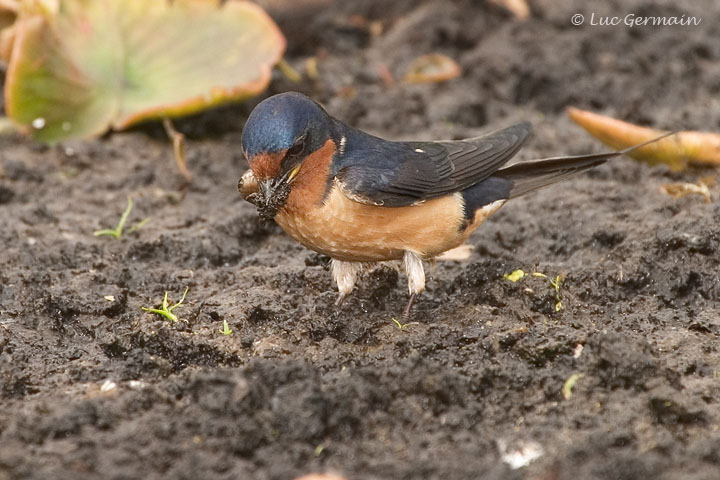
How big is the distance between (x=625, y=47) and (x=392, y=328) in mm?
4302

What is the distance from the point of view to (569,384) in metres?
3.61

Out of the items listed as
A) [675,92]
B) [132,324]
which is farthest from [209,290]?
[675,92]

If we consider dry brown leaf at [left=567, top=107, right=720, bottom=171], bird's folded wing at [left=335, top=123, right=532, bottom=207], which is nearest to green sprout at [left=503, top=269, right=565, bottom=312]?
bird's folded wing at [left=335, top=123, right=532, bottom=207]

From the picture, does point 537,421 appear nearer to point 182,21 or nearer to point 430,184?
point 430,184

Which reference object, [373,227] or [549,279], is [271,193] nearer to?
[373,227]

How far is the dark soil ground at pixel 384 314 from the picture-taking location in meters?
3.22

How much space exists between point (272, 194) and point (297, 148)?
0.23 m

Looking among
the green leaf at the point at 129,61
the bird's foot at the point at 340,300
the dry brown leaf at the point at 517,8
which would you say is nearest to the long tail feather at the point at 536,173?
the bird's foot at the point at 340,300

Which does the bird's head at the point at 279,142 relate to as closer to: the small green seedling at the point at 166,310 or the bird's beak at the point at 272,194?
the bird's beak at the point at 272,194

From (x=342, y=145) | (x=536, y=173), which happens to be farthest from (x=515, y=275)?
(x=342, y=145)

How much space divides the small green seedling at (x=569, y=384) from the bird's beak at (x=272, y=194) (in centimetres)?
148

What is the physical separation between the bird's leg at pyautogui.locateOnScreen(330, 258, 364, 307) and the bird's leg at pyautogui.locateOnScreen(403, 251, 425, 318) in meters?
0.29

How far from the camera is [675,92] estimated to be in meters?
7.16

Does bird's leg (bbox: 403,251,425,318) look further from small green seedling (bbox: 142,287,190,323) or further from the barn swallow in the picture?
small green seedling (bbox: 142,287,190,323)
